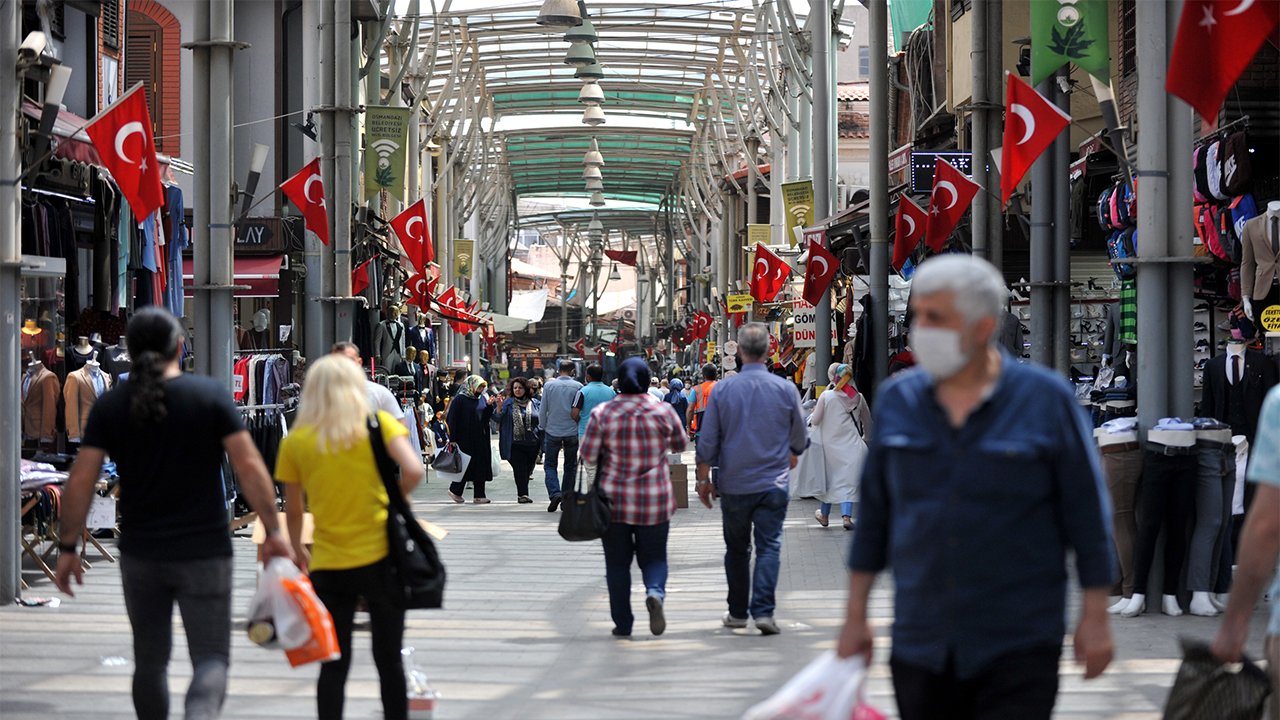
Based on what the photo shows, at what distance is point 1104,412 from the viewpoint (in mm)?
14922

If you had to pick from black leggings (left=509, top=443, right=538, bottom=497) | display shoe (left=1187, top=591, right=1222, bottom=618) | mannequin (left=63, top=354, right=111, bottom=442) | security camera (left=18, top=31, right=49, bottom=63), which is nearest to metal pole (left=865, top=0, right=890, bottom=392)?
black leggings (left=509, top=443, right=538, bottom=497)

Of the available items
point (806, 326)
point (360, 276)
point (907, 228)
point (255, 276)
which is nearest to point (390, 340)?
point (360, 276)

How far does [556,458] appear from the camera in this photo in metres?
20.5

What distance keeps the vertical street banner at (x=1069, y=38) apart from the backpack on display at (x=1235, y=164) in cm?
125

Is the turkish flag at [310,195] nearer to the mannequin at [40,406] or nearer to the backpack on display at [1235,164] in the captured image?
the mannequin at [40,406]

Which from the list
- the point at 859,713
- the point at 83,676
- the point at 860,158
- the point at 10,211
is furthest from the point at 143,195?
the point at 860,158

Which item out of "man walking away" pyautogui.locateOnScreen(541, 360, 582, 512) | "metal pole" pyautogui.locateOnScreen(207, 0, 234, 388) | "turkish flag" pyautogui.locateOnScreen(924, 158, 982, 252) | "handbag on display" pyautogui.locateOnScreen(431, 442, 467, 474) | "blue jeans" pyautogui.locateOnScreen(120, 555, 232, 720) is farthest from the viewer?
"man walking away" pyautogui.locateOnScreen(541, 360, 582, 512)

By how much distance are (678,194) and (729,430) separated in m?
62.5

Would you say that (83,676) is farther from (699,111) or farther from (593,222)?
(593,222)

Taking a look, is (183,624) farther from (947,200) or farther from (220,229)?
(947,200)

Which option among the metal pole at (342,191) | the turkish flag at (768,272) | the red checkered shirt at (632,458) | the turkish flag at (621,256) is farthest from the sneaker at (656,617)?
the turkish flag at (621,256)

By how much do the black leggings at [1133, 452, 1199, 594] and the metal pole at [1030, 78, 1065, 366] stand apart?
4.71 metres

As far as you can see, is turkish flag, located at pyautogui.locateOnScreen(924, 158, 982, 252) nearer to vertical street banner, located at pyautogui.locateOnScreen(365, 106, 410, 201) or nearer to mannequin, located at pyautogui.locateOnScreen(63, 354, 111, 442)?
vertical street banner, located at pyautogui.locateOnScreen(365, 106, 410, 201)

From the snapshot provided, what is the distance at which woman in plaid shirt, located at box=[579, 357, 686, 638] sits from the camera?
33.4 feet
